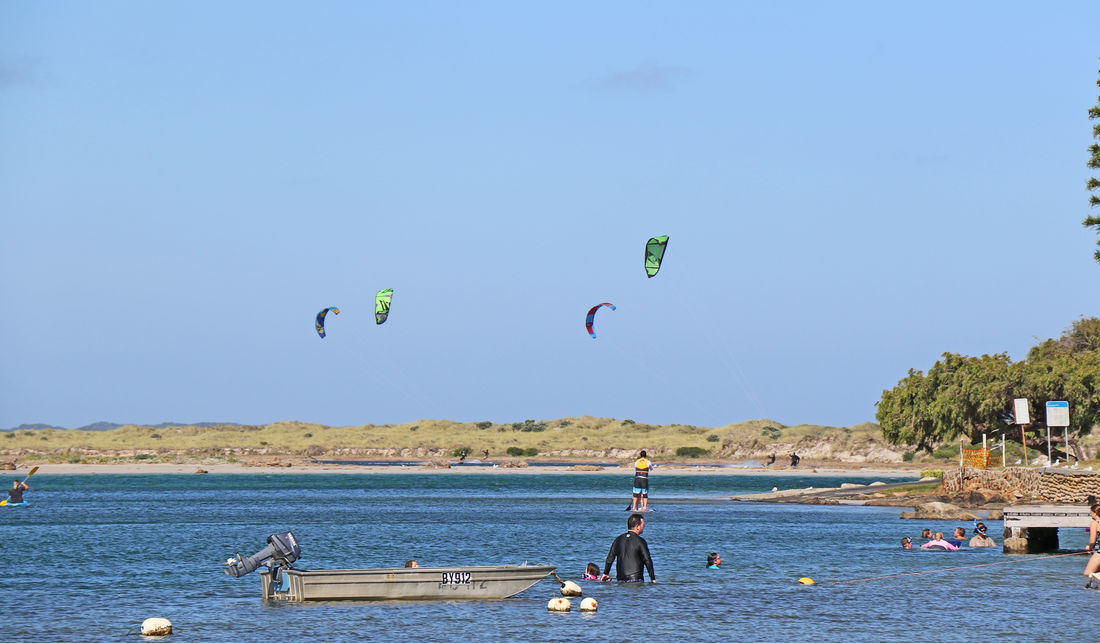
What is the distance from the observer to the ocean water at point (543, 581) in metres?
23.9

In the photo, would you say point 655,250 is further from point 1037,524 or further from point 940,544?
point 1037,524

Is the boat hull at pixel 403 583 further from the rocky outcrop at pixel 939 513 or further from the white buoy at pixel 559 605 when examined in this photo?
the rocky outcrop at pixel 939 513

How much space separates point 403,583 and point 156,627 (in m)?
5.69

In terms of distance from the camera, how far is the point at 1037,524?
35594 millimetres

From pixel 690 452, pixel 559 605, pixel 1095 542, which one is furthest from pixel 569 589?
pixel 690 452

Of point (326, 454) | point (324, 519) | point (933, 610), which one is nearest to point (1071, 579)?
point (933, 610)

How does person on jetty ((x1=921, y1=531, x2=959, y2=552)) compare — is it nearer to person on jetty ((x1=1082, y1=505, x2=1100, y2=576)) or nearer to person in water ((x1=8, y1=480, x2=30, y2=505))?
person on jetty ((x1=1082, y1=505, x2=1100, y2=576))

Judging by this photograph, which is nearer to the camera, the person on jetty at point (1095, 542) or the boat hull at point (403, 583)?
the boat hull at point (403, 583)

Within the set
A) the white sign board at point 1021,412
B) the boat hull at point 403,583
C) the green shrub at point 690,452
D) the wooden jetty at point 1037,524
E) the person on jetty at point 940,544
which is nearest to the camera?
the boat hull at point 403,583

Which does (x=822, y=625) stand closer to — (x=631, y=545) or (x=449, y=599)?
(x=631, y=545)

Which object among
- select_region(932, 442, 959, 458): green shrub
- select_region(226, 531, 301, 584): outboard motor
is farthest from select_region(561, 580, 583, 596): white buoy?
select_region(932, 442, 959, 458): green shrub

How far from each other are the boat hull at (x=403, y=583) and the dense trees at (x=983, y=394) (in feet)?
164

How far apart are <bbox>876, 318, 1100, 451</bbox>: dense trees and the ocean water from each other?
13.1 meters

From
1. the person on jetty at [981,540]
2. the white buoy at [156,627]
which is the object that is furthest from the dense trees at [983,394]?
the white buoy at [156,627]
